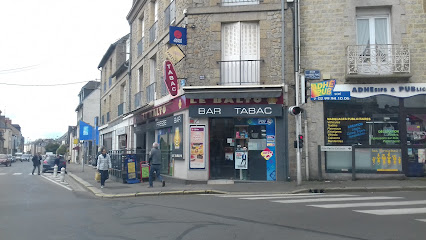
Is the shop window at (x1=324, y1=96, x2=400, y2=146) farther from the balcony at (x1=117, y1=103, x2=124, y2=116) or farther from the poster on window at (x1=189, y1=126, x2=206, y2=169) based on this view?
the balcony at (x1=117, y1=103, x2=124, y2=116)

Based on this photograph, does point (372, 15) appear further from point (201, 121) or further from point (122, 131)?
point (122, 131)

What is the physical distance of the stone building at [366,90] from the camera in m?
13.6

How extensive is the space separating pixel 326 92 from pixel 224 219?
26.6 ft

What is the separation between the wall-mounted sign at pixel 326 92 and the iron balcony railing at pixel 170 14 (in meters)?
6.81

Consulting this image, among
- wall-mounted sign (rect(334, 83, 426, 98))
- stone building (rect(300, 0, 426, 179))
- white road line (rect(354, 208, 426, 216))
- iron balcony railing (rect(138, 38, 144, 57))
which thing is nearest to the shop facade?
stone building (rect(300, 0, 426, 179))

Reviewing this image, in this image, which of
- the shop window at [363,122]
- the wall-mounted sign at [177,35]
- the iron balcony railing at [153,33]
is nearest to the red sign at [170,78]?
the wall-mounted sign at [177,35]

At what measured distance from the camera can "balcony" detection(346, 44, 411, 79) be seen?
13391mm

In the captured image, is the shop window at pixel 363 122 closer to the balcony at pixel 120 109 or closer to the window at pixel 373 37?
the window at pixel 373 37

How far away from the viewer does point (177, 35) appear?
1438 cm

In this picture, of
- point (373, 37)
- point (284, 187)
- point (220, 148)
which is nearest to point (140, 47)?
point (220, 148)

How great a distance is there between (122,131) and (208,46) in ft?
42.6

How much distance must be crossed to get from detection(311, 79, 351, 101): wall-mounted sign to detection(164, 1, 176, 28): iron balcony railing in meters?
6.81

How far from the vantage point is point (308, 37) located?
14125 mm

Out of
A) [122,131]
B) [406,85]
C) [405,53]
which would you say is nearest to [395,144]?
[406,85]
